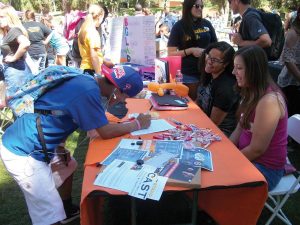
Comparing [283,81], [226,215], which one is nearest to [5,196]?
[226,215]

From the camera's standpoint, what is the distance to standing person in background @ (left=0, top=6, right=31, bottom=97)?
3.77 metres

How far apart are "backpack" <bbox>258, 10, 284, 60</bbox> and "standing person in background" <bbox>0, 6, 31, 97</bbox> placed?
105 inches

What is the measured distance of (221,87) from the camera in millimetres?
2549

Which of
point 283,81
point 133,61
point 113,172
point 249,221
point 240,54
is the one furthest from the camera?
point 133,61

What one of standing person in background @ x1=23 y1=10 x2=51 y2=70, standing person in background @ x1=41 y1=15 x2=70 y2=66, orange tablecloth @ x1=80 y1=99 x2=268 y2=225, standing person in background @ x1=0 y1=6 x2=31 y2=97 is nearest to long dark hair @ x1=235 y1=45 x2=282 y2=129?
orange tablecloth @ x1=80 y1=99 x2=268 y2=225

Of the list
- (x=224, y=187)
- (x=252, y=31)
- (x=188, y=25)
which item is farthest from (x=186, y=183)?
(x=188, y=25)

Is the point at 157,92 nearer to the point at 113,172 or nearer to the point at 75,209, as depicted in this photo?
the point at 75,209

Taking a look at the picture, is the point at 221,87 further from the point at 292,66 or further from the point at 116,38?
the point at 116,38

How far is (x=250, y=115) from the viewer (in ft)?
6.77

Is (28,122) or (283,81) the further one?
(283,81)

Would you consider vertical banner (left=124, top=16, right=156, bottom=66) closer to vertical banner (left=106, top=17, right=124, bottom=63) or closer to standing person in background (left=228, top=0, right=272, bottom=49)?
vertical banner (left=106, top=17, right=124, bottom=63)

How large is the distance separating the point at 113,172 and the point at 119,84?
0.52 m

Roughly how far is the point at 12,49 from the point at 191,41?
2075mm

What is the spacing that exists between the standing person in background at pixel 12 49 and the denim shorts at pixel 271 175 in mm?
2839
